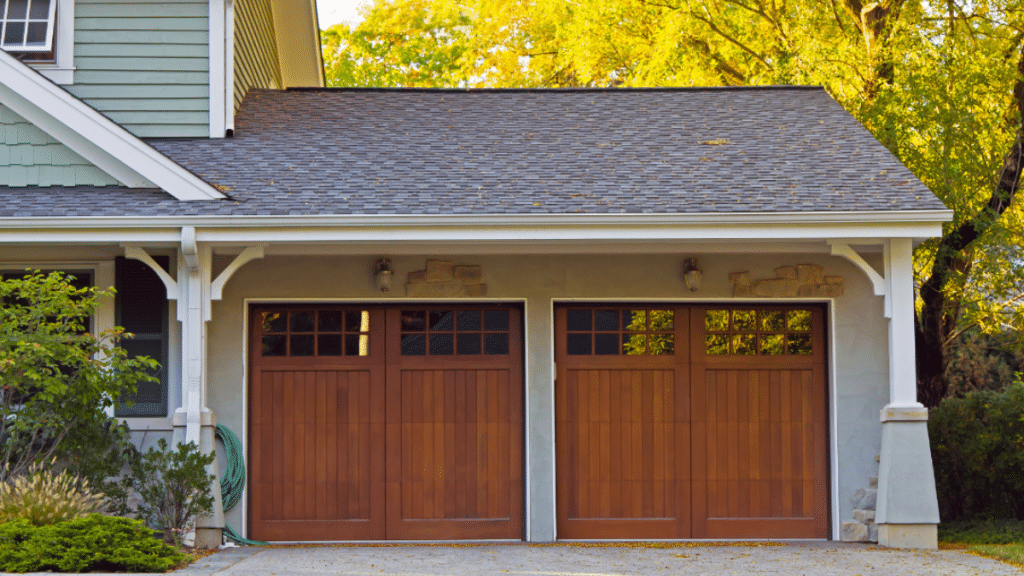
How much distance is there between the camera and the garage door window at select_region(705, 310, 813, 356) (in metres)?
8.93

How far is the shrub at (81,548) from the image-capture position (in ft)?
20.5

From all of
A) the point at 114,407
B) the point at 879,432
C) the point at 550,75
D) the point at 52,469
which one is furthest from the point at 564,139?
the point at 550,75

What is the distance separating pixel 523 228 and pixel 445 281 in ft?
3.90

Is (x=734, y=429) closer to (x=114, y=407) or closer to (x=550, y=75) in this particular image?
(x=114, y=407)

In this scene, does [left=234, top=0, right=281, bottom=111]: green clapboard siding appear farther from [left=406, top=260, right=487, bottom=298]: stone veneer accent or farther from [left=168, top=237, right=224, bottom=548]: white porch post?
[left=406, top=260, right=487, bottom=298]: stone veneer accent

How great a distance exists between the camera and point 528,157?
9289 mm

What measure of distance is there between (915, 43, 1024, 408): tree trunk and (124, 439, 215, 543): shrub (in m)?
7.82

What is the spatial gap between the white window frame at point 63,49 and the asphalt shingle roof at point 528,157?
1.20 meters

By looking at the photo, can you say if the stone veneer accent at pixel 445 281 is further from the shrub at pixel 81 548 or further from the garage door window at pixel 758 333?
the shrub at pixel 81 548

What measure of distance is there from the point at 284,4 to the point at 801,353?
7703 millimetres

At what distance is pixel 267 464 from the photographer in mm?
8727

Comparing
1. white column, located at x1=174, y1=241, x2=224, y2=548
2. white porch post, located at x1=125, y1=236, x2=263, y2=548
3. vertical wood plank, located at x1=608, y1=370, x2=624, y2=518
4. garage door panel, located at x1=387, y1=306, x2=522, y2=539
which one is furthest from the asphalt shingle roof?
vertical wood plank, located at x1=608, y1=370, x2=624, y2=518

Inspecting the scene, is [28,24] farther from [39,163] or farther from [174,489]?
[174,489]

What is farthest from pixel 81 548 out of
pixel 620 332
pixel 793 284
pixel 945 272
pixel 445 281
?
pixel 945 272
